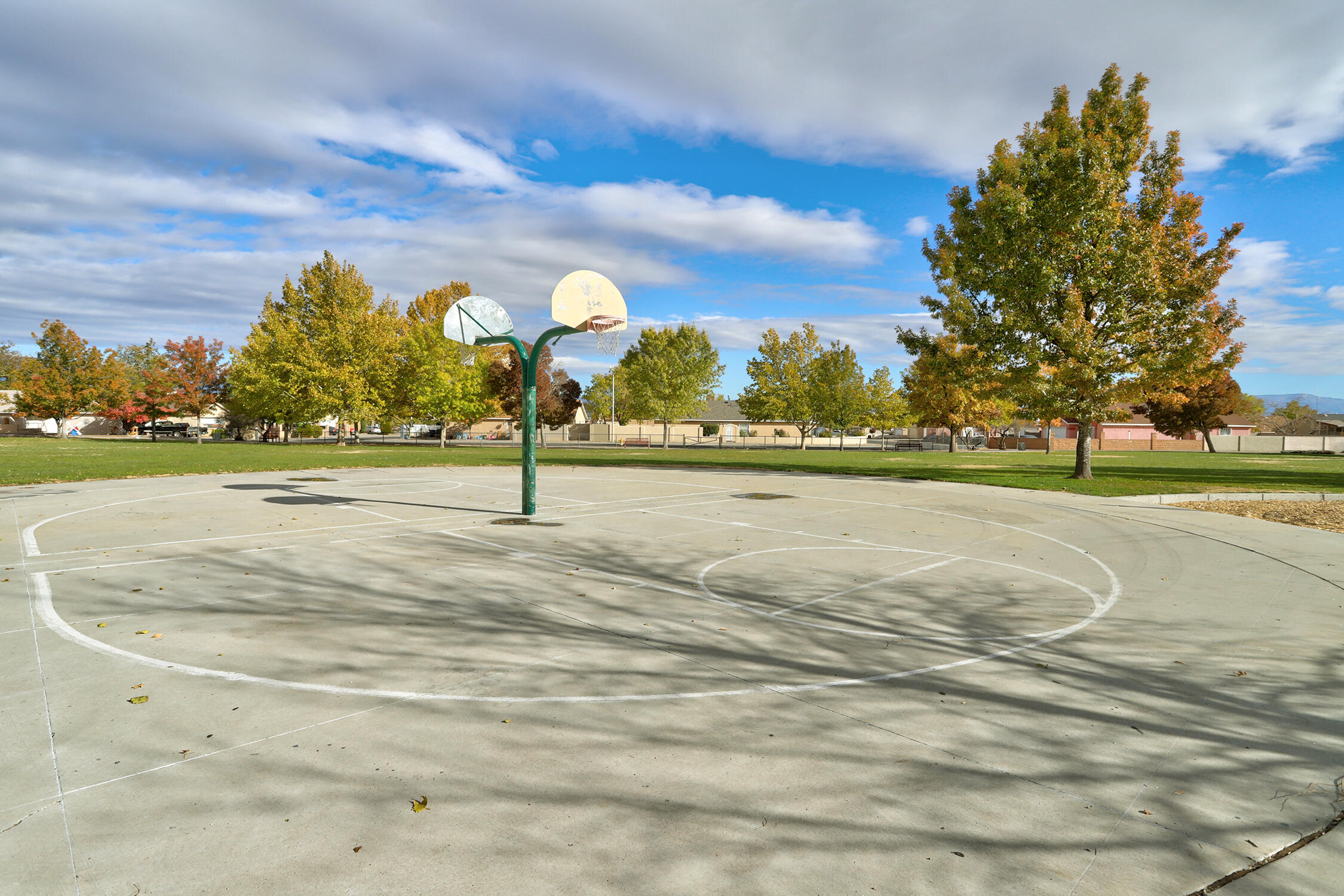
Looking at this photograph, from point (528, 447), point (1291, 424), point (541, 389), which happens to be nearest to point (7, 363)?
point (541, 389)

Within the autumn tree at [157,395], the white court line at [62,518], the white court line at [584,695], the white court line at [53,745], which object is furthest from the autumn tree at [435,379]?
the white court line at [53,745]

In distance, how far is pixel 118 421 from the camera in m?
81.3

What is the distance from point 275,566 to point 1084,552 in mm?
12161

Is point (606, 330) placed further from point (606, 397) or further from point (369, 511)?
point (606, 397)

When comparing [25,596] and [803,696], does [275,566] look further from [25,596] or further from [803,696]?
[803,696]

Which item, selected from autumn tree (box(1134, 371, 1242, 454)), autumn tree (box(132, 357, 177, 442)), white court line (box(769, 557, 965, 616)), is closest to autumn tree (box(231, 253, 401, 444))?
autumn tree (box(132, 357, 177, 442))

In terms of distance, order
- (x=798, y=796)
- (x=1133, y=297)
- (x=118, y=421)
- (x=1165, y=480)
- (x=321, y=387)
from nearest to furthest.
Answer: (x=798, y=796), (x=1133, y=297), (x=1165, y=480), (x=321, y=387), (x=118, y=421)

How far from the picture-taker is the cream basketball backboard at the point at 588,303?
13.1 m

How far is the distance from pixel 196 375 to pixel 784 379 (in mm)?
54494

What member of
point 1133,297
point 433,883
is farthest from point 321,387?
point 433,883

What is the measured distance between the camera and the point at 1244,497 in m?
18.5

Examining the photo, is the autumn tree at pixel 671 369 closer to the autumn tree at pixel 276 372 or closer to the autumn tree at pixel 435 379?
the autumn tree at pixel 435 379

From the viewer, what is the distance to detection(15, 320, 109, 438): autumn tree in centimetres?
5462

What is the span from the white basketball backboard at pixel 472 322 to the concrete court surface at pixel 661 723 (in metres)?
6.37
